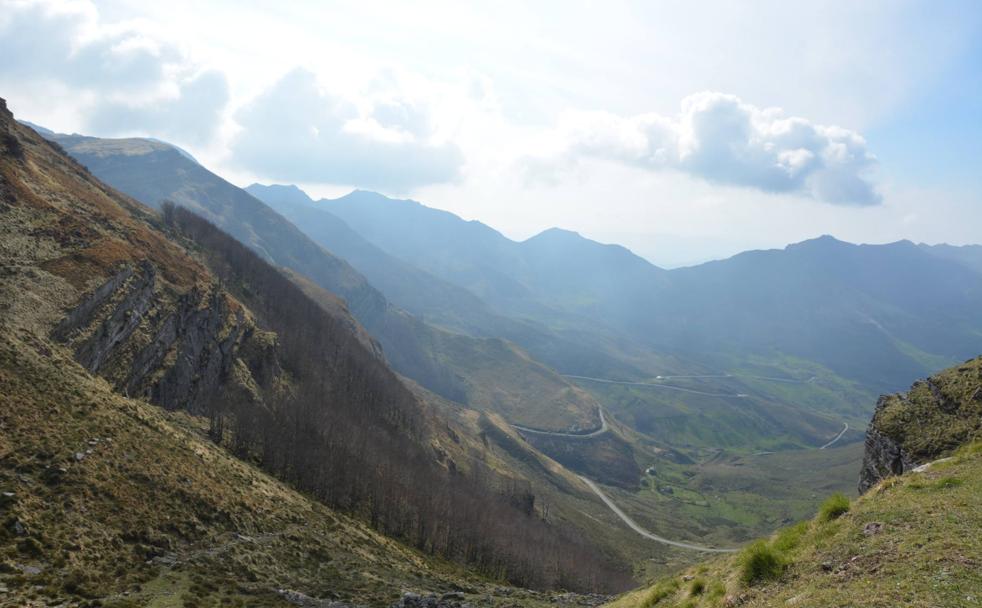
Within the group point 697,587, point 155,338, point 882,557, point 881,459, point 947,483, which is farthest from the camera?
point 155,338

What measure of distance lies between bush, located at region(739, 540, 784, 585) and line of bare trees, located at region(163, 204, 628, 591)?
8867 centimetres

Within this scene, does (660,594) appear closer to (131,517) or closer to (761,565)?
(761,565)

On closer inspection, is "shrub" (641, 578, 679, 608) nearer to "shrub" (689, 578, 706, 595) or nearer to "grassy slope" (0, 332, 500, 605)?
"shrub" (689, 578, 706, 595)

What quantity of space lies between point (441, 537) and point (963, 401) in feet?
312

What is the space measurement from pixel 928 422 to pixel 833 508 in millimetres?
31648

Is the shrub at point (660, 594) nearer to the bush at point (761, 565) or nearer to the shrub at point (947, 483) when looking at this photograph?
the bush at point (761, 565)

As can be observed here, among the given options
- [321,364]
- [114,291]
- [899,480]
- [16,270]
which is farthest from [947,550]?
[321,364]

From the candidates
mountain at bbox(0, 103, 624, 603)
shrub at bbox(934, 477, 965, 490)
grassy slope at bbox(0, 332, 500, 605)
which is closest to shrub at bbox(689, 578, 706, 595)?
shrub at bbox(934, 477, 965, 490)

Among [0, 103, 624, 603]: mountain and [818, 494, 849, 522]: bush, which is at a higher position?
[818, 494, 849, 522]: bush

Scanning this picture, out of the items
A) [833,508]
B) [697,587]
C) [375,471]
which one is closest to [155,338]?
[375,471]

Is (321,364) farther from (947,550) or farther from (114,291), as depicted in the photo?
(947,550)

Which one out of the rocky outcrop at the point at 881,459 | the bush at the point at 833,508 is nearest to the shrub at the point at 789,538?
the bush at the point at 833,508

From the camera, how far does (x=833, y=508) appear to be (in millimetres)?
A: 21516

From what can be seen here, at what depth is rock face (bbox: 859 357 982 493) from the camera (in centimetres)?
3909
